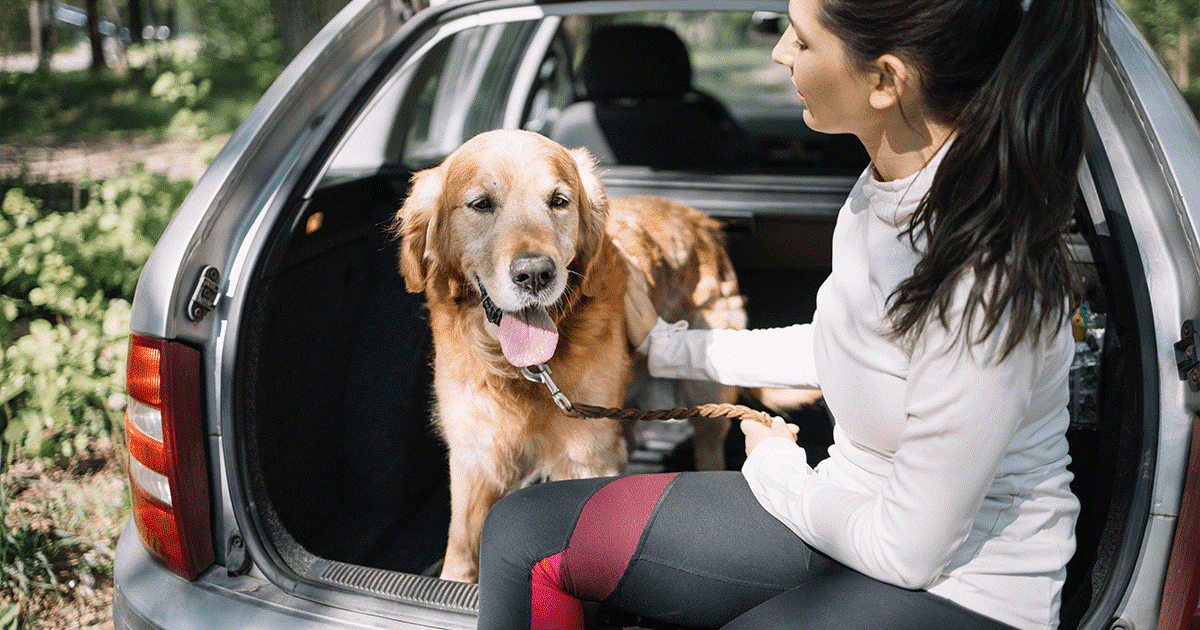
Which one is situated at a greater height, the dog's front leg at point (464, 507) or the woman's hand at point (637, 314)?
the woman's hand at point (637, 314)

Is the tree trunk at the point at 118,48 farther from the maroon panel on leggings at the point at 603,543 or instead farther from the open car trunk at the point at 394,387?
the maroon panel on leggings at the point at 603,543

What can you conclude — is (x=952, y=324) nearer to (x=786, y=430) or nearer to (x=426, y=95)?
(x=786, y=430)

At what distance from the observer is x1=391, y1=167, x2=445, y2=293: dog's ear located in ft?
6.15

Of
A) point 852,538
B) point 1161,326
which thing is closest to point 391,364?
point 852,538

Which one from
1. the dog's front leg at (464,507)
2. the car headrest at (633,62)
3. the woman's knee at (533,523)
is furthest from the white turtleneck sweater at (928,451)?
the car headrest at (633,62)

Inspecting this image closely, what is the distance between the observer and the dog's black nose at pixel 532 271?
1672 millimetres

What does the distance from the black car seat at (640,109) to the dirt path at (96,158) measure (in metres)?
2.06

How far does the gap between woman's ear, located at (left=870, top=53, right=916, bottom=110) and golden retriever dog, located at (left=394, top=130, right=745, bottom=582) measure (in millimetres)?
806

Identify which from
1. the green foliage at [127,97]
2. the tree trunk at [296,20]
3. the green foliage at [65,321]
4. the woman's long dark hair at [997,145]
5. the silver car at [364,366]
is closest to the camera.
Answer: the woman's long dark hair at [997,145]

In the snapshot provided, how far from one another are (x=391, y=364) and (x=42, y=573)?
1161mm

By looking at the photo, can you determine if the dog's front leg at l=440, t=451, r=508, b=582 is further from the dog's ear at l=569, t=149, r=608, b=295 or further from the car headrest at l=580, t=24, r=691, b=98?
the car headrest at l=580, t=24, r=691, b=98

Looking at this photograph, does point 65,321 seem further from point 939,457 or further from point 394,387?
point 939,457

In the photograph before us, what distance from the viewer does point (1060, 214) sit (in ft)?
3.28

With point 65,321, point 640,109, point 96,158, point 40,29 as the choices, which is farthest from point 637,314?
point 40,29
